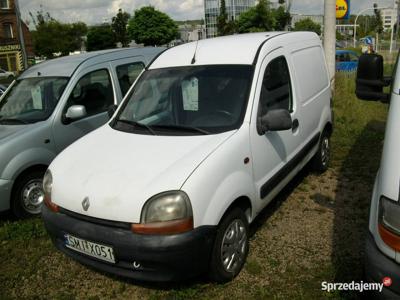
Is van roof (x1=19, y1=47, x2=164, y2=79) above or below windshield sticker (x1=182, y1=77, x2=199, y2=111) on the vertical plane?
above

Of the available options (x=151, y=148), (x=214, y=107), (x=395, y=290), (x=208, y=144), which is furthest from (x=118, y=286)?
(x=395, y=290)

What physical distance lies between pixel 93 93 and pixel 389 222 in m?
4.46

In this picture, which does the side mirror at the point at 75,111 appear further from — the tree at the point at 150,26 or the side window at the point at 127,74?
the tree at the point at 150,26

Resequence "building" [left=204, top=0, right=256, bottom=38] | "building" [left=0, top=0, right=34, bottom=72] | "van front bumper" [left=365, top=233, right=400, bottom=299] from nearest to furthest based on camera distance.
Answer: "van front bumper" [left=365, top=233, right=400, bottom=299], "building" [left=0, top=0, right=34, bottom=72], "building" [left=204, top=0, right=256, bottom=38]

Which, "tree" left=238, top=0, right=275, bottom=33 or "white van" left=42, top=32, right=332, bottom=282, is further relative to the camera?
"tree" left=238, top=0, right=275, bottom=33

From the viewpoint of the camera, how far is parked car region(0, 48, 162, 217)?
4.69m

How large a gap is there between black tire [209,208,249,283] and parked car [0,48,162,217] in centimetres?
274

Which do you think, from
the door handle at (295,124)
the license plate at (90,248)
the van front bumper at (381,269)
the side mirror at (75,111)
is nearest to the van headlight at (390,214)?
the van front bumper at (381,269)

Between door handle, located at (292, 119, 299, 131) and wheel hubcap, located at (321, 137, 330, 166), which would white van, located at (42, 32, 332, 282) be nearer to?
door handle, located at (292, 119, 299, 131)

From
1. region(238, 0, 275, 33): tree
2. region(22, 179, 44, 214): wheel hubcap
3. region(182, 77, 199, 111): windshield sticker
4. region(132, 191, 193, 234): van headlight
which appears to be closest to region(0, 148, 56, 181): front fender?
region(22, 179, 44, 214): wheel hubcap

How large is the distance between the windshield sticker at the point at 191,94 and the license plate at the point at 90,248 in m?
1.50

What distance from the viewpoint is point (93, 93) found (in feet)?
18.6

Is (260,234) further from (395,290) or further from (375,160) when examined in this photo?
(375,160)

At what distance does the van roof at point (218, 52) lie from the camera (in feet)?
12.8
